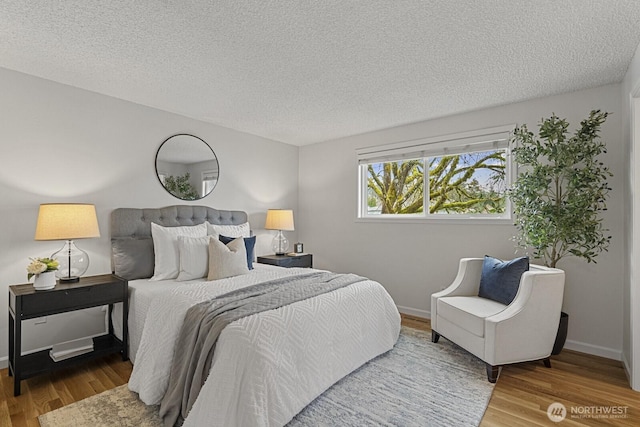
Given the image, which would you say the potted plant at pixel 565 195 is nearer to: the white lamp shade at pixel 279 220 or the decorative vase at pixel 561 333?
the decorative vase at pixel 561 333

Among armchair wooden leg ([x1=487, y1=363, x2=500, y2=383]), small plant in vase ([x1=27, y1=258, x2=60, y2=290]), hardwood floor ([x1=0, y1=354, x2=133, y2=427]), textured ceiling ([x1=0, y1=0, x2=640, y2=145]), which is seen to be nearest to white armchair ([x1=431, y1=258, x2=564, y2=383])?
armchair wooden leg ([x1=487, y1=363, x2=500, y2=383])

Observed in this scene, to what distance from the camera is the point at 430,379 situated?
2.44m

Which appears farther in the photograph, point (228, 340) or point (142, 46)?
point (142, 46)

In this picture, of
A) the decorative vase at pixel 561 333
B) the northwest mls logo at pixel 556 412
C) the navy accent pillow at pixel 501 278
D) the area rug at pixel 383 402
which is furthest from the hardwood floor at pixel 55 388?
the decorative vase at pixel 561 333

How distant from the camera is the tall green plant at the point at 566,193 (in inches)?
105

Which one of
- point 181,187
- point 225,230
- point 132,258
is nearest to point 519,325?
point 225,230

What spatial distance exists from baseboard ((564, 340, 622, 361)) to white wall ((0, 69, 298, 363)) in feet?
13.7

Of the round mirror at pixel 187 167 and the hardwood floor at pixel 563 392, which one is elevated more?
the round mirror at pixel 187 167

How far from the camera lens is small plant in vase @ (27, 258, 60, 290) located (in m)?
2.34

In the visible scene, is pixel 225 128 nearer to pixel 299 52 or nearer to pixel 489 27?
pixel 299 52

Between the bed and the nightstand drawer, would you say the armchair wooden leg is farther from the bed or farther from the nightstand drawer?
the nightstand drawer

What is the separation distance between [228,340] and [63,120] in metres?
2.62

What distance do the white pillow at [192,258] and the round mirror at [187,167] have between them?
910 mm

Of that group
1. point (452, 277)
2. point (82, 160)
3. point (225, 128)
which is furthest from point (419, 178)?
point (82, 160)
